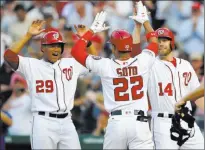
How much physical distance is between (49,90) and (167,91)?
1.53 m

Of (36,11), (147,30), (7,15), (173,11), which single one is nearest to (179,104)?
(147,30)

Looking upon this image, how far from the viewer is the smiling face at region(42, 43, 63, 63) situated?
36.1 ft

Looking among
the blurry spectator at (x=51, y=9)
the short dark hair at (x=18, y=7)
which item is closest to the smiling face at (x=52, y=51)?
the blurry spectator at (x=51, y=9)

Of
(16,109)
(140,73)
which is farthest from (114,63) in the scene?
(16,109)

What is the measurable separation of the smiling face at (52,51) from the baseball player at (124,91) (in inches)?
16.2

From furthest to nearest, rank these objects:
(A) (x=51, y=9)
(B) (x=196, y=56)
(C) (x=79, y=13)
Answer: (C) (x=79, y=13) → (A) (x=51, y=9) → (B) (x=196, y=56)

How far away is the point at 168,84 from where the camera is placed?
11094 millimetres

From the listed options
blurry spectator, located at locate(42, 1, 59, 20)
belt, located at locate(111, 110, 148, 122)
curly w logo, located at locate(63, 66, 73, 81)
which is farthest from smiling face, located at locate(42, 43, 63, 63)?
blurry spectator, located at locate(42, 1, 59, 20)

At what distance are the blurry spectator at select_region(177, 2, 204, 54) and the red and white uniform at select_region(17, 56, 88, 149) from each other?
598 centimetres

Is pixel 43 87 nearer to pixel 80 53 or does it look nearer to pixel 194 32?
pixel 80 53

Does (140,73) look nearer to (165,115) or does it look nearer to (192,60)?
(165,115)

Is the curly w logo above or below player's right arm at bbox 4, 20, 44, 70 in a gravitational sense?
below

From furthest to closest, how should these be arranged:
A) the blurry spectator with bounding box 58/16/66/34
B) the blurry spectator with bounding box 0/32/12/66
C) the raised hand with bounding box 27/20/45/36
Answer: the blurry spectator with bounding box 58/16/66/34 → the blurry spectator with bounding box 0/32/12/66 → the raised hand with bounding box 27/20/45/36

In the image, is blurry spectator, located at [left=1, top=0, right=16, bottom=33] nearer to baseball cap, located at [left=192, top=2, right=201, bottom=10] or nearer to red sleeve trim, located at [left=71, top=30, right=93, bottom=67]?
baseball cap, located at [left=192, top=2, right=201, bottom=10]
